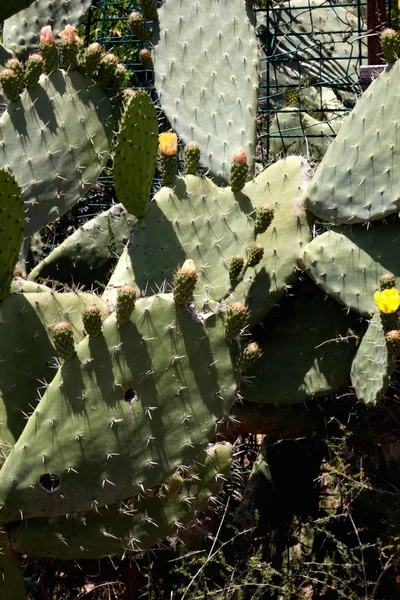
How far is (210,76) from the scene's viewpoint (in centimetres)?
296

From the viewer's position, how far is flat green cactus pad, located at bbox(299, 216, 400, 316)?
2.56m

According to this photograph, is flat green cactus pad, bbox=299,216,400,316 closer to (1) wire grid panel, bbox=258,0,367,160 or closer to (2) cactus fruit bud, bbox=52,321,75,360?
(1) wire grid panel, bbox=258,0,367,160

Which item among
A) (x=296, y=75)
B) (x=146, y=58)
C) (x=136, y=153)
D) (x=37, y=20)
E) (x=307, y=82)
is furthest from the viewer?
(x=296, y=75)

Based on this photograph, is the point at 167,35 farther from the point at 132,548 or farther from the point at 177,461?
the point at 132,548

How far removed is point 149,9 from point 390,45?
973 millimetres

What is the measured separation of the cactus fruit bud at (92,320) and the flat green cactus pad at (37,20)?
6.23ft

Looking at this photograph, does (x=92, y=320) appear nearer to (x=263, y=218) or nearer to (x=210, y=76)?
(x=263, y=218)

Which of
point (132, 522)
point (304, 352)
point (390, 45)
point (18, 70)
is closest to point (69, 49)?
point (18, 70)

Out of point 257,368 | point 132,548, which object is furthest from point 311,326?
point 132,548

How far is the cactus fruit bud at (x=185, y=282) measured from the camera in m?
2.13

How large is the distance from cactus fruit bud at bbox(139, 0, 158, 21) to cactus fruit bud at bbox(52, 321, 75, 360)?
1.49 metres

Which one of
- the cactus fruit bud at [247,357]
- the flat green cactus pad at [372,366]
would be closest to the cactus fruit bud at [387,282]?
the flat green cactus pad at [372,366]

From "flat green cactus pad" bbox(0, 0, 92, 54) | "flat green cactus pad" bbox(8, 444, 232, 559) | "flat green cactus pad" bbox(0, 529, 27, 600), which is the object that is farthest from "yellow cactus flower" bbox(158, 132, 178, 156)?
"flat green cactus pad" bbox(0, 0, 92, 54)

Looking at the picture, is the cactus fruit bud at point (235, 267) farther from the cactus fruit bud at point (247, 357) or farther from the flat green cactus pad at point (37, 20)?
the flat green cactus pad at point (37, 20)
